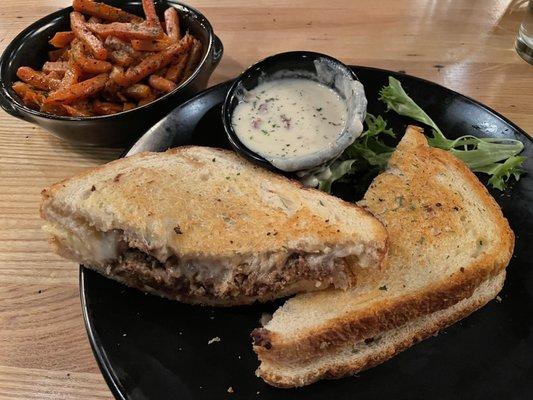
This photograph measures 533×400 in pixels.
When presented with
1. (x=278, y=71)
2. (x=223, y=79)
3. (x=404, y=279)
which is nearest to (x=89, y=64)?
(x=223, y=79)

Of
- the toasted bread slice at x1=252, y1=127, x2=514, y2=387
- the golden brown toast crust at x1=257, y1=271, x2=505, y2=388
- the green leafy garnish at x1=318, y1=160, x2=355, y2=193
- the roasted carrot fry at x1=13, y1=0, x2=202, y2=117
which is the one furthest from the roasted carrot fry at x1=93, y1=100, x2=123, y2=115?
the golden brown toast crust at x1=257, y1=271, x2=505, y2=388

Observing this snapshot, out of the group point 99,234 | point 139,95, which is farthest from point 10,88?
point 99,234

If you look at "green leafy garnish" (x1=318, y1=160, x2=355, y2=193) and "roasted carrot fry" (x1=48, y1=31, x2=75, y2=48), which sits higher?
"roasted carrot fry" (x1=48, y1=31, x2=75, y2=48)

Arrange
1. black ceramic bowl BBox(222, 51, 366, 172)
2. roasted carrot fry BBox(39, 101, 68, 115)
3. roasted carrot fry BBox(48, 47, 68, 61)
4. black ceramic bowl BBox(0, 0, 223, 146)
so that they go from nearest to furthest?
black ceramic bowl BBox(222, 51, 366, 172), black ceramic bowl BBox(0, 0, 223, 146), roasted carrot fry BBox(39, 101, 68, 115), roasted carrot fry BBox(48, 47, 68, 61)

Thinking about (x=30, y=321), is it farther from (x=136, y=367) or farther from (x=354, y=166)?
(x=354, y=166)

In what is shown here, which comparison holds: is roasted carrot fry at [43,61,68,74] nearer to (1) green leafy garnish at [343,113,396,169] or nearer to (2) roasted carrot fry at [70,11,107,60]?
(2) roasted carrot fry at [70,11,107,60]

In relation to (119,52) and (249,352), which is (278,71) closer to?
(119,52)

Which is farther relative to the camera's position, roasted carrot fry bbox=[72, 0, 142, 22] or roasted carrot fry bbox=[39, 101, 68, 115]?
roasted carrot fry bbox=[72, 0, 142, 22]
